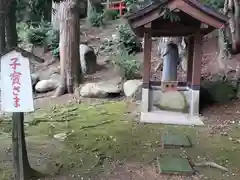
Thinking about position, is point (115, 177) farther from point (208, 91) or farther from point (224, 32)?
point (224, 32)

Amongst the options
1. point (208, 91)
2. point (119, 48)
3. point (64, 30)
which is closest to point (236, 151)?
Result: point (208, 91)

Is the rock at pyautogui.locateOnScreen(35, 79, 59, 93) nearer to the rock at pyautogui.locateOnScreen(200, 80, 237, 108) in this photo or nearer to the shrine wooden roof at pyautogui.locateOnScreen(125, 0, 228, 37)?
the shrine wooden roof at pyautogui.locateOnScreen(125, 0, 228, 37)

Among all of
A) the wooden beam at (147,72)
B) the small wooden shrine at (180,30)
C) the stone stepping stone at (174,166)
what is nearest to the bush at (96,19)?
the small wooden shrine at (180,30)

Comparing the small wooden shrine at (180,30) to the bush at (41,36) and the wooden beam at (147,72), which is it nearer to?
the wooden beam at (147,72)

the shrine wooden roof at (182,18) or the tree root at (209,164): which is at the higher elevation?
the shrine wooden roof at (182,18)

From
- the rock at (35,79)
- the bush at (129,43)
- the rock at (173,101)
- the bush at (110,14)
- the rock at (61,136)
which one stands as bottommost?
the rock at (61,136)

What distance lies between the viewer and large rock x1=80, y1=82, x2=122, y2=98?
1018 cm

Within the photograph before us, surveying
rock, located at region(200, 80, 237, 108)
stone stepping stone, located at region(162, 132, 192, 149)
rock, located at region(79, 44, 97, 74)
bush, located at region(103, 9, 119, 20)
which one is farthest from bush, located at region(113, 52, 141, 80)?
bush, located at region(103, 9, 119, 20)

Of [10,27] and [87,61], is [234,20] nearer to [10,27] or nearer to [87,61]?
[87,61]

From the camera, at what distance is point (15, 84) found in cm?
377

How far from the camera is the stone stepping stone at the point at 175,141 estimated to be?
5836mm

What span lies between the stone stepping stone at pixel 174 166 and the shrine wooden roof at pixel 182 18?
3149mm

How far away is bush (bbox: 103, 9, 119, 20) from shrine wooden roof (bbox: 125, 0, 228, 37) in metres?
11.8

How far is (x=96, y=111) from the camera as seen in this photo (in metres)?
8.71
